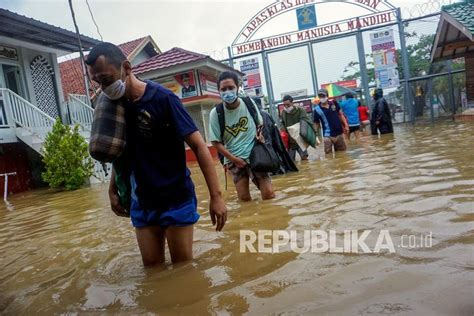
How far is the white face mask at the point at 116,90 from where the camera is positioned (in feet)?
7.83

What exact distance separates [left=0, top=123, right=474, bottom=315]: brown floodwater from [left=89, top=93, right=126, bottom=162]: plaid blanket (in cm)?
80

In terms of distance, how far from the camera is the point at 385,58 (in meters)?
18.4

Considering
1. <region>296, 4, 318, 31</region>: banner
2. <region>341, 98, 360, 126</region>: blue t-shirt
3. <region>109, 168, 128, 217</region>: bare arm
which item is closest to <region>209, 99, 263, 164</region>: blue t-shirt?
<region>109, 168, 128, 217</region>: bare arm

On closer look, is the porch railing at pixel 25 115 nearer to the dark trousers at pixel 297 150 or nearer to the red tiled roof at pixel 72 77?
the dark trousers at pixel 297 150

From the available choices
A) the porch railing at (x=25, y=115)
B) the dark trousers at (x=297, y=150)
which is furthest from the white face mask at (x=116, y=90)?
the porch railing at (x=25, y=115)

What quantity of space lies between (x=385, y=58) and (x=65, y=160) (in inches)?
557

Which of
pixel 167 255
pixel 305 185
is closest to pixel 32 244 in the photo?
pixel 167 255

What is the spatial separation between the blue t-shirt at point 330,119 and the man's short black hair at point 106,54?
22.9 ft

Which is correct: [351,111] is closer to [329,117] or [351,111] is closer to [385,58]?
[329,117]

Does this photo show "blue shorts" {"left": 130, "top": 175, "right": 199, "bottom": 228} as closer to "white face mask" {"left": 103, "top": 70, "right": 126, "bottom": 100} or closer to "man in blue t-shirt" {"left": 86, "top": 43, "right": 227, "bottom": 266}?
"man in blue t-shirt" {"left": 86, "top": 43, "right": 227, "bottom": 266}

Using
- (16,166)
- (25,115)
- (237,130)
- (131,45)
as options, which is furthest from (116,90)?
(131,45)

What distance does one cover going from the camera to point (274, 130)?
18.1ft

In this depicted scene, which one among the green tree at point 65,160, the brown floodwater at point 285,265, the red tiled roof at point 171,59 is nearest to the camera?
Result: the brown floodwater at point 285,265

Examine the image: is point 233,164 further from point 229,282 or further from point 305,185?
→ point 229,282
